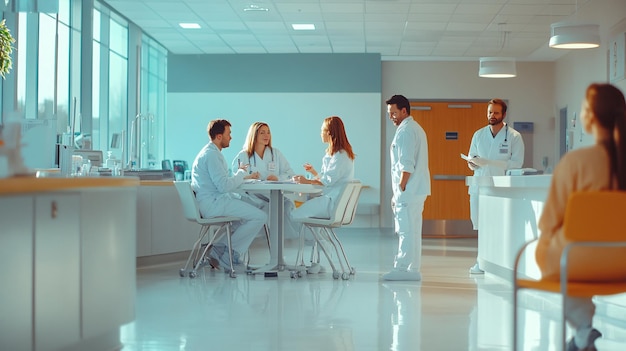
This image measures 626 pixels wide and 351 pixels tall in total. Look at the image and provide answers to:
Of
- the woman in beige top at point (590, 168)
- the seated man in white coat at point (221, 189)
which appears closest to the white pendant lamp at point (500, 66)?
the seated man in white coat at point (221, 189)

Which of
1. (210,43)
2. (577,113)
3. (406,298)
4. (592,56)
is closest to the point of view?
(406,298)

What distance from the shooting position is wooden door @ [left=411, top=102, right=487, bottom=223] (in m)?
14.6

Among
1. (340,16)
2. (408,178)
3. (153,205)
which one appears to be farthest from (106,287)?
(340,16)

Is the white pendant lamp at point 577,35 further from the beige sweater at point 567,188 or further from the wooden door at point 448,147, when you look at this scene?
the wooden door at point 448,147

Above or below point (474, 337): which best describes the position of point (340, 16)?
above

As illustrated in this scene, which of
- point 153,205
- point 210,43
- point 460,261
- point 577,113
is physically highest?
point 210,43

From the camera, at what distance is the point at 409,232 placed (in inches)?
291

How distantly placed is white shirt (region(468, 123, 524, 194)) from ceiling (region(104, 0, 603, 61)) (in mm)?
2249

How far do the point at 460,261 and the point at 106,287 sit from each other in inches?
240

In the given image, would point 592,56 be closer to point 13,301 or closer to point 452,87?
point 452,87

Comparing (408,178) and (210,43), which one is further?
(210,43)

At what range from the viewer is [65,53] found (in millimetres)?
10000

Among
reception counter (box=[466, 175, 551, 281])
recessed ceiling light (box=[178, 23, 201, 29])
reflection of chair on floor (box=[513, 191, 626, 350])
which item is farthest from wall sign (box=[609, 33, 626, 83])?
reflection of chair on floor (box=[513, 191, 626, 350])

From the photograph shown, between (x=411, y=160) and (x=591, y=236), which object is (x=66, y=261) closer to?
(x=591, y=236)
